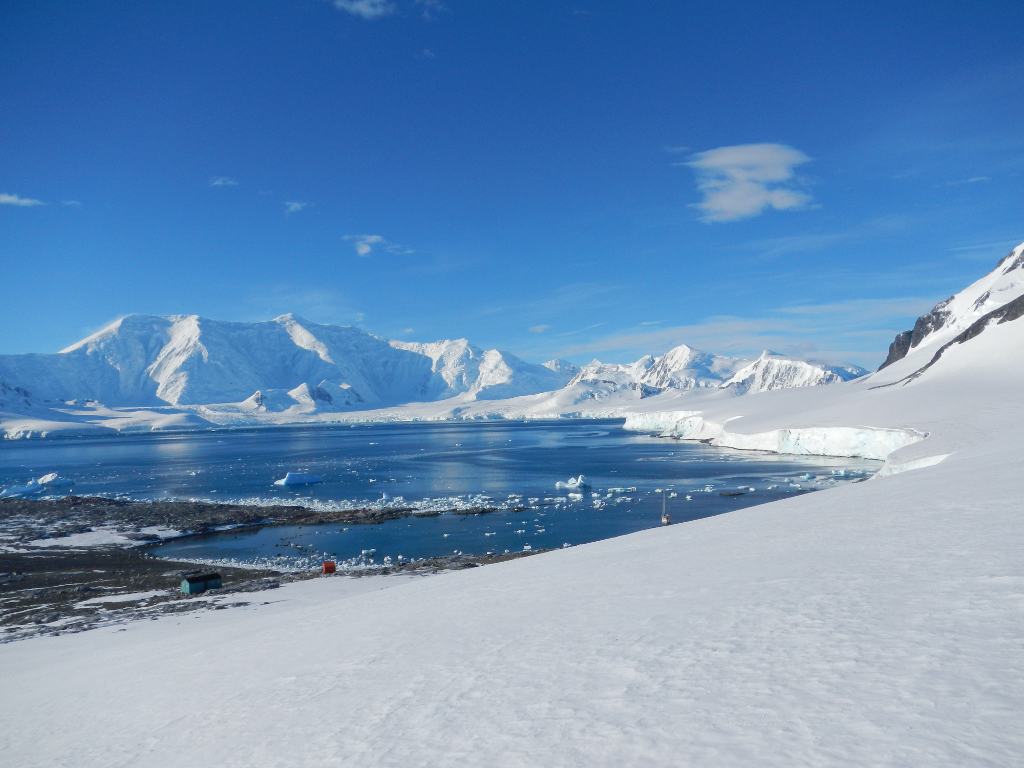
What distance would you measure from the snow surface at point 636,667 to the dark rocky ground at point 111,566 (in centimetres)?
795

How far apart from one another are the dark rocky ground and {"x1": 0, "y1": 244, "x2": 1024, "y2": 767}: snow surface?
313 inches

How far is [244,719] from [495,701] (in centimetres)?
289

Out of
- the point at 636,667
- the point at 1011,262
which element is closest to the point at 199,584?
the point at 636,667

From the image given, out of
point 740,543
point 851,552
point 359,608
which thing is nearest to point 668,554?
point 740,543

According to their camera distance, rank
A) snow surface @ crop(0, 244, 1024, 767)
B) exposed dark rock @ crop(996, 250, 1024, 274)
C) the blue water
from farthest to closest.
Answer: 1. exposed dark rock @ crop(996, 250, 1024, 274)
2. the blue water
3. snow surface @ crop(0, 244, 1024, 767)

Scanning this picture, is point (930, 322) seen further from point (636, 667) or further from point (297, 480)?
point (636, 667)

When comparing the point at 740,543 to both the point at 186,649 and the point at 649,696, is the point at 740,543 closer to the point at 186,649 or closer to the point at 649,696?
the point at 649,696

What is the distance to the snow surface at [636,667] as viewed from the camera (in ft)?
15.1

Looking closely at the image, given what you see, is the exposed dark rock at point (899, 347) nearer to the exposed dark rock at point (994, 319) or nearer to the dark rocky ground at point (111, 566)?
the exposed dark rock at point (994, 319)

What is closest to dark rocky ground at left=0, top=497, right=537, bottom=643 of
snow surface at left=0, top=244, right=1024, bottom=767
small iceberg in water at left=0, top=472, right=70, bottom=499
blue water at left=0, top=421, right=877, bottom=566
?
blue water at left=0, top=421, right=877, bottom=566

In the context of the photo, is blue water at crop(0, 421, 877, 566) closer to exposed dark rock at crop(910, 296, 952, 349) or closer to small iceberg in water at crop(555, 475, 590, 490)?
small iceberg in water at crop(555, 475, 590, 490)

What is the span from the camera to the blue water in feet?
120

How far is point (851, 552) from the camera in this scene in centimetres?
930

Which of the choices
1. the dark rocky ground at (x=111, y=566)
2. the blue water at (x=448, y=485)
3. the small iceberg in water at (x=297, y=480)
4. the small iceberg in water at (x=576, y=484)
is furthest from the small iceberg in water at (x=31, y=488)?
the small iceberg in water at (x=576, y=484)
